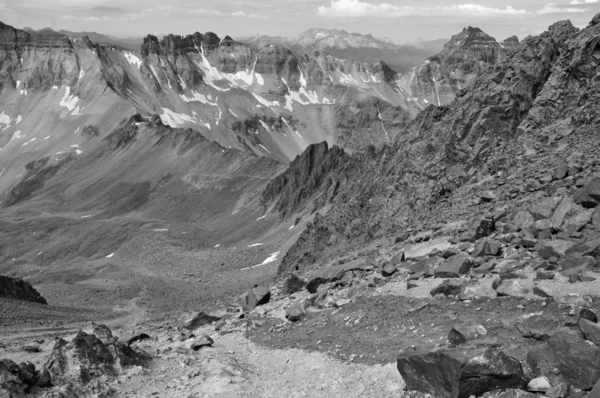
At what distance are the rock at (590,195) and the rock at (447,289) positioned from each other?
6.46m

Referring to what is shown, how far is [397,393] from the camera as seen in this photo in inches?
600

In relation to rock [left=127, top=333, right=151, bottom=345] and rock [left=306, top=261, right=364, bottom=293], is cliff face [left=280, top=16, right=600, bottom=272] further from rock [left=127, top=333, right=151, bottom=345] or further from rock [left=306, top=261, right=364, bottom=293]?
rock [left=127, top=333, right=151, bottom=345]

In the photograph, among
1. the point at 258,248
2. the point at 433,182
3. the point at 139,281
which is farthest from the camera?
the point at 258,248

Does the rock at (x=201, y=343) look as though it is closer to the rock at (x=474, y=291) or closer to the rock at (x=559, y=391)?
the rock at (x=474, y=291)

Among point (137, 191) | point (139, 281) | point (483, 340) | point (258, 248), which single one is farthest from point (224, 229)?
point (483, 340)

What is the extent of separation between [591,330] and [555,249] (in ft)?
22.5

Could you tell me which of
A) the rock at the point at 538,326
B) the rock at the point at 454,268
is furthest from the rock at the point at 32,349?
the rock at the point at 538,326

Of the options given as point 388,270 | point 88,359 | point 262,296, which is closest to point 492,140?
point 388,270

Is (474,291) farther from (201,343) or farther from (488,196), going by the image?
(488,196)

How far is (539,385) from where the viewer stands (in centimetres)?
1328

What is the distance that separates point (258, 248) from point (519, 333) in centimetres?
6773

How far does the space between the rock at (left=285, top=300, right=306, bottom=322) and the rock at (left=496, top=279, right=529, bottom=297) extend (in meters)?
7.65

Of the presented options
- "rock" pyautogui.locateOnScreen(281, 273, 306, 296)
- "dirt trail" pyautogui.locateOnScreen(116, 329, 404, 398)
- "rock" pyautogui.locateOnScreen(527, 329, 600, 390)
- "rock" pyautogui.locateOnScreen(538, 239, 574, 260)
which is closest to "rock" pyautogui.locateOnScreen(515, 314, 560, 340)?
"rock" pyautogui.locateOnScreen(527, 329, 600, 390)

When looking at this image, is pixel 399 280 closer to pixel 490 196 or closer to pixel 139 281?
pixel 490 196
